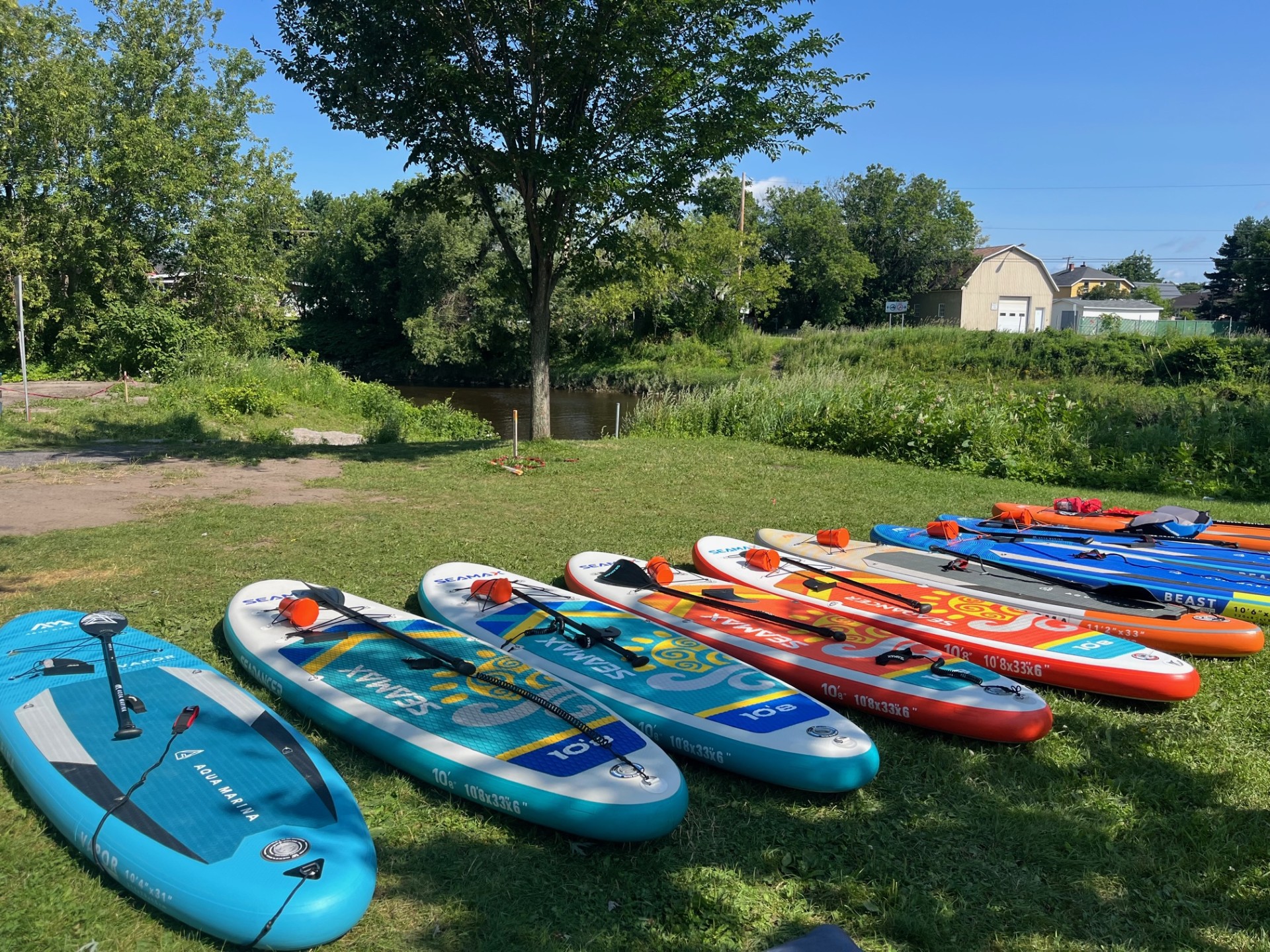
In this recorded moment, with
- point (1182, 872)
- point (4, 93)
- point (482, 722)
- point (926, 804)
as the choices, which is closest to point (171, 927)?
point (482, 722)

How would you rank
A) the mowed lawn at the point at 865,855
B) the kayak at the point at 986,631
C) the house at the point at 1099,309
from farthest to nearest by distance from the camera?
1. the house at the point at 1099,309
2. the kayak at the point at 986,631
3. the mowed lawn at the point at 865,855

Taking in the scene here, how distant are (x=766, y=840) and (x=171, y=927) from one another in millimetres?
2054

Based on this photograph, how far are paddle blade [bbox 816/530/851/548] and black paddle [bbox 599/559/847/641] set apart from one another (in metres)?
1.59

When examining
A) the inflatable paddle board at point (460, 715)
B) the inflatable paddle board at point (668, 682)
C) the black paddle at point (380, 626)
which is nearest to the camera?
the inflatable paddle board at point (460, 715)

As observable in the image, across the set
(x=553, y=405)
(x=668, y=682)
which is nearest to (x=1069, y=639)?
(x=668, y=682)

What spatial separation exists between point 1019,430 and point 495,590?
9.39 metres

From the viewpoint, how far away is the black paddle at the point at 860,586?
5.14 metres

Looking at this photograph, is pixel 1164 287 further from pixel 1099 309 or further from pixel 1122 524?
pixel 1122 524

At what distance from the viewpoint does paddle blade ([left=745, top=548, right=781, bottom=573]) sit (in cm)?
579

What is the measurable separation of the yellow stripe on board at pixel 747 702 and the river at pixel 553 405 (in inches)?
579

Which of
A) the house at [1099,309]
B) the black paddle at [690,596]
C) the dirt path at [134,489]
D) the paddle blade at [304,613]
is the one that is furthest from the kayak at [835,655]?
the house at [1099,309]

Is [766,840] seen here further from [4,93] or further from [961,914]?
[4,93]

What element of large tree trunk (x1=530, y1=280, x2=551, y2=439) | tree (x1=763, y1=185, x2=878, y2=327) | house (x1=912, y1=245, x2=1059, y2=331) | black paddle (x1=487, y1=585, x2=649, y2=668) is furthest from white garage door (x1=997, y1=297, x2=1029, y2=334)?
black paddle (x1=487, y1=585, x2=649, y2=668)

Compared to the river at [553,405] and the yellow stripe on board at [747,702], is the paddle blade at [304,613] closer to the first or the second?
the yellow stripe on board at [747,702]
